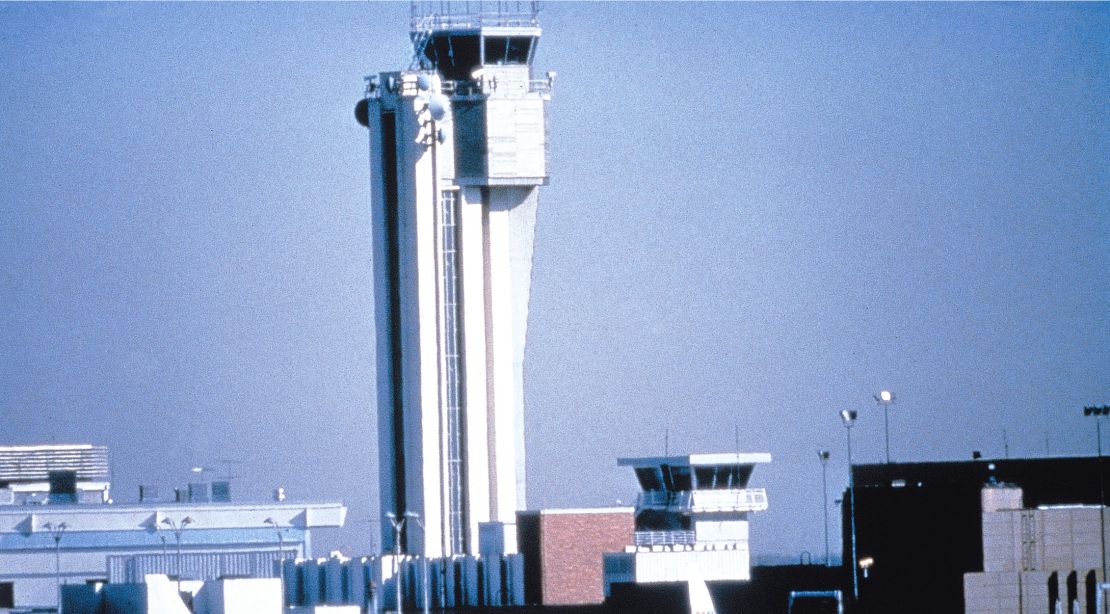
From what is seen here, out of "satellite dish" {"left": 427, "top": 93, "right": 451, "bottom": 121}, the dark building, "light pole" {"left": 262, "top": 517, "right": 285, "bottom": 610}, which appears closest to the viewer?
the dark building

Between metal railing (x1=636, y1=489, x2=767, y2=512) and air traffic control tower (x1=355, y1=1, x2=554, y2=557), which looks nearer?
air traffic control tower (x1=355, y1=1, x2=554, y2=557)

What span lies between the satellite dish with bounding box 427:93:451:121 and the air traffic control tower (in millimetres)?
143

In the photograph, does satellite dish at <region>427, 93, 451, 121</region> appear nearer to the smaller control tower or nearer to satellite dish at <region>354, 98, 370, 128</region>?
satellite dish at <region>354, 98, 370, 128</region>

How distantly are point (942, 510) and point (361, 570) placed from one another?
3929 cm

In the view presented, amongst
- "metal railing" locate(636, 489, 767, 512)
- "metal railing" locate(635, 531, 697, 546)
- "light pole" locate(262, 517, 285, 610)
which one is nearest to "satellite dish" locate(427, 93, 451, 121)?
"light pole" locate(262, 517, 285, 610)

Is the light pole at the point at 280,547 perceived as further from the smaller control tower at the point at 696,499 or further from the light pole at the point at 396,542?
the smaller control tower at the point at 696,499

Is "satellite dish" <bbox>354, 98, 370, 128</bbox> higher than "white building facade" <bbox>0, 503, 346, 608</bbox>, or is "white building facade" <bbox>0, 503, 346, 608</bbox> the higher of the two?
"satellite dish" <bbox>354, 98, 370, 128</bbox>

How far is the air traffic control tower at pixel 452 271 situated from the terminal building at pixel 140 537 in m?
17.7

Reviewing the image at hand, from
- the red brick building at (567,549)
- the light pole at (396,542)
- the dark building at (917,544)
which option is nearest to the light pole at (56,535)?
the light pole at (396,542)

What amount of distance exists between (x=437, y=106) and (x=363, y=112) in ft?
27.5

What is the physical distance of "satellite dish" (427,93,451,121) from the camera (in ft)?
445

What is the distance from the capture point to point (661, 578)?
14162cm

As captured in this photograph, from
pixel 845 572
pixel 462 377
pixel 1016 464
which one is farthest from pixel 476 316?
pixel 1016 464

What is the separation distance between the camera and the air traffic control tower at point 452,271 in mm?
138375
